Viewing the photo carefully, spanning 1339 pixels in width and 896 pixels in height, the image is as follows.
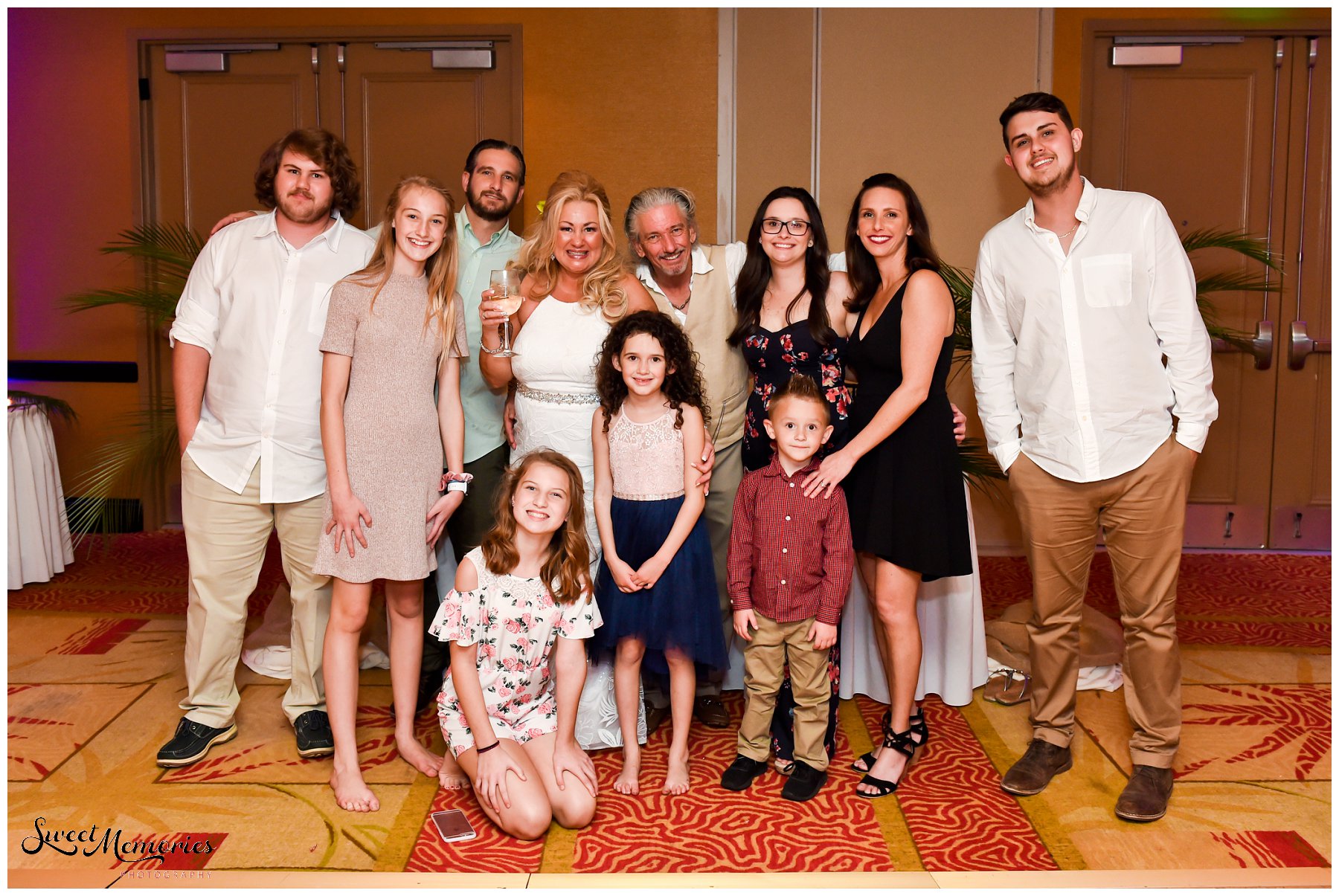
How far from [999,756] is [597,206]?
1.98 metres

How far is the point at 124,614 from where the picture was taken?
432 centimetres

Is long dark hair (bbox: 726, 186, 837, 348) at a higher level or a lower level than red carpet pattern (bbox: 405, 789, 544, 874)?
higher

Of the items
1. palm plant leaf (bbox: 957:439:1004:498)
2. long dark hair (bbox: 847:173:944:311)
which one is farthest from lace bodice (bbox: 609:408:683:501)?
palm plant leaf (bbox: 957:439:1004:498)

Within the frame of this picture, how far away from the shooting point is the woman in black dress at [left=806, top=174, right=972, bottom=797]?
2.76 meters

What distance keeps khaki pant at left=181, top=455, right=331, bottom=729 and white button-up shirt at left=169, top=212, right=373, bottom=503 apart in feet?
0.22

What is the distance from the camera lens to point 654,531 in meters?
2.88

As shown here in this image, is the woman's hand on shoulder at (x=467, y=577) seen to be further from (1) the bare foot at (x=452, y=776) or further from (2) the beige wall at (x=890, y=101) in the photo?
(2) the beige wall at (x=890, y=101)

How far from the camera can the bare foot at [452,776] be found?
2846mm

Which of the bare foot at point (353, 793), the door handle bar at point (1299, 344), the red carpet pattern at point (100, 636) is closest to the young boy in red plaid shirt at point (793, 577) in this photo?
the bare foot at point (353, 793)

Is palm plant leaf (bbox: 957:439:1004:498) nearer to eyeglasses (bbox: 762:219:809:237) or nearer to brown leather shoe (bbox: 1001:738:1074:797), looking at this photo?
brown leather shoe (bbox: 1001:738:1074:797)

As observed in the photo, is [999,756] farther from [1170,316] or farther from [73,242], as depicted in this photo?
[73,242]

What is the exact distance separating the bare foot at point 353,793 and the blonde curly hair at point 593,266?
1.42 metres

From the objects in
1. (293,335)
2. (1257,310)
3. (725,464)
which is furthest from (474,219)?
(1257,310)

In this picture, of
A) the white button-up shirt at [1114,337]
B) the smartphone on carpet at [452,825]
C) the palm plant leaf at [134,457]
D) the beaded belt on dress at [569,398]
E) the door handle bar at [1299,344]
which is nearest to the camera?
the smartphone on carpet at [452,825]
